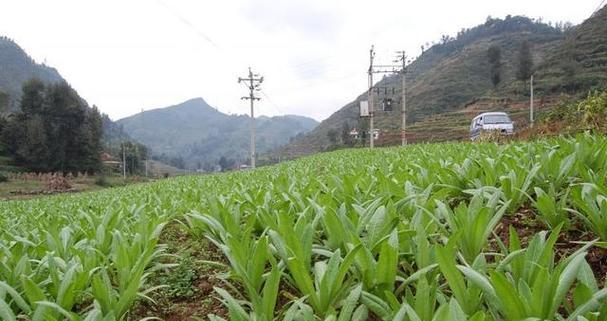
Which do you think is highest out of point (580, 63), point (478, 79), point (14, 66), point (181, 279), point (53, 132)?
point (14, 66)

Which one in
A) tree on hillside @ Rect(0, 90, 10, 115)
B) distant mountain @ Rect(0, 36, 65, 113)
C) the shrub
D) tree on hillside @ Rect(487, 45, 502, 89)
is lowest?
the shrub

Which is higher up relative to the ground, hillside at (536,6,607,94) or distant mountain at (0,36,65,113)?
distant mountain at (0,36,65,113)

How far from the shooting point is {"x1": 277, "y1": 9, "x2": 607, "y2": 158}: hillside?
192 feet

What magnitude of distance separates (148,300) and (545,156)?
3.03m

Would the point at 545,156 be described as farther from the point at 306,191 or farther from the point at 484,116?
the point at 484,116

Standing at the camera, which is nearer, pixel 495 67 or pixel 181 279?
pixel 181 279

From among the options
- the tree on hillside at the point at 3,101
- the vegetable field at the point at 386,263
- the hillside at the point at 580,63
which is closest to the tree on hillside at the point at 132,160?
the tree on hillside at the point at 3,101

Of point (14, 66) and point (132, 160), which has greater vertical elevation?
point (14, 66)

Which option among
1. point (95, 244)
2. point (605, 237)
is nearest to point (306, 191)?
point (95, 244)

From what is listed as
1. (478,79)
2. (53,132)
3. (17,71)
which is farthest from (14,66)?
(478,79)

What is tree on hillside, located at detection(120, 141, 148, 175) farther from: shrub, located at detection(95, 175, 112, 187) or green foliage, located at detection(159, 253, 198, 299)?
green foliage, located at detection(159, 253, 198, 299)

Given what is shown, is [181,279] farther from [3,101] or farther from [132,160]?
[132,160]

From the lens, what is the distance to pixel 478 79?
93.4 metres

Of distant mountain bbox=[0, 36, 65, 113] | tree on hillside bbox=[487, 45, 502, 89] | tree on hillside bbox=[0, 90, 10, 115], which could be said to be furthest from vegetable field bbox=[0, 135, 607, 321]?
distant mountain bbox=[0, 36, 65, 113]
